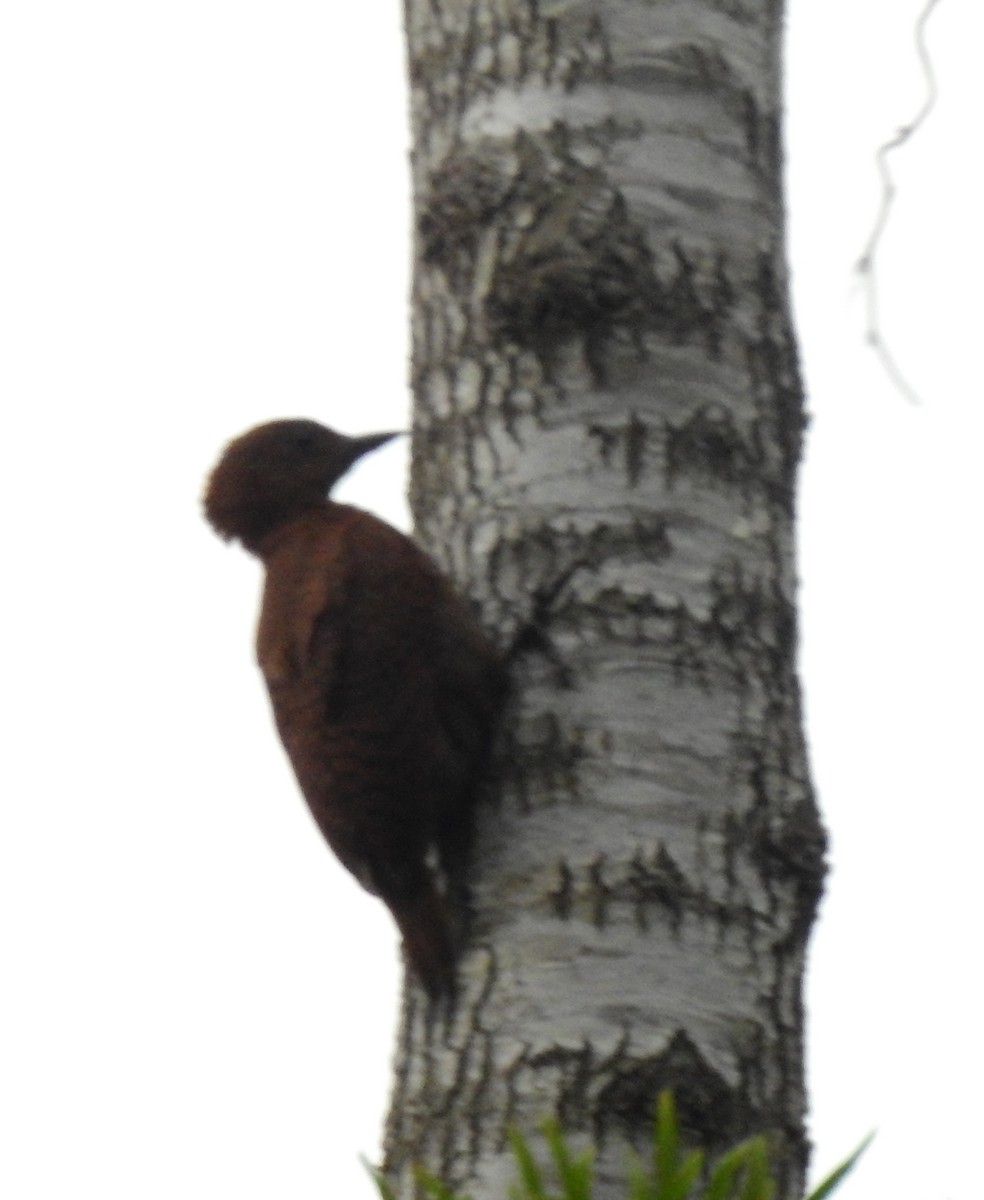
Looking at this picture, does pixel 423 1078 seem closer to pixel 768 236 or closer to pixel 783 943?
pixel 783 943

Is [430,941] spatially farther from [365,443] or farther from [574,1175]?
[365,443]

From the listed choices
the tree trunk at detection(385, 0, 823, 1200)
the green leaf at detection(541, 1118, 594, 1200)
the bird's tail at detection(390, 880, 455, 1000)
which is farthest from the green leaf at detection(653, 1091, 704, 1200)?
the bird's tail at detection(390, 880, 455, 1000)

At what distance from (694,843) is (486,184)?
1.06 m

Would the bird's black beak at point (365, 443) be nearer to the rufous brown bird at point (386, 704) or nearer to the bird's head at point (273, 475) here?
the bird's head at point (273, 475)

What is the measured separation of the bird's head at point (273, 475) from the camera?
13.1ft

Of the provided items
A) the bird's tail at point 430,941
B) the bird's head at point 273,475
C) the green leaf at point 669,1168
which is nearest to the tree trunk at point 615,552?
the bird's tail at point 430,941

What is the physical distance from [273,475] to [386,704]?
3.07ft

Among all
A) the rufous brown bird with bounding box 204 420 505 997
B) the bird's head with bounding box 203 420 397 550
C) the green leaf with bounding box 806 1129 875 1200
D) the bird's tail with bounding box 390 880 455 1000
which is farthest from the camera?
the bird's head with bounding box 203 420 397 550

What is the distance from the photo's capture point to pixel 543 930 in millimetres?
2549

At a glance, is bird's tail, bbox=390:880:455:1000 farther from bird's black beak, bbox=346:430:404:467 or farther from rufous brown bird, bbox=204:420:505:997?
bird's black beak, bbox=346:430:404:467

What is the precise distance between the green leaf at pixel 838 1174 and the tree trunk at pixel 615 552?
559 millimetres

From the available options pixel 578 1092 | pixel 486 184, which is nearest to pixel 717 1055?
pixel 578 1092

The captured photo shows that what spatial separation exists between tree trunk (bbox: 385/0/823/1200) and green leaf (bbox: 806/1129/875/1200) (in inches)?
22.0

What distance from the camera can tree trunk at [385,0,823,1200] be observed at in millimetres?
2473
